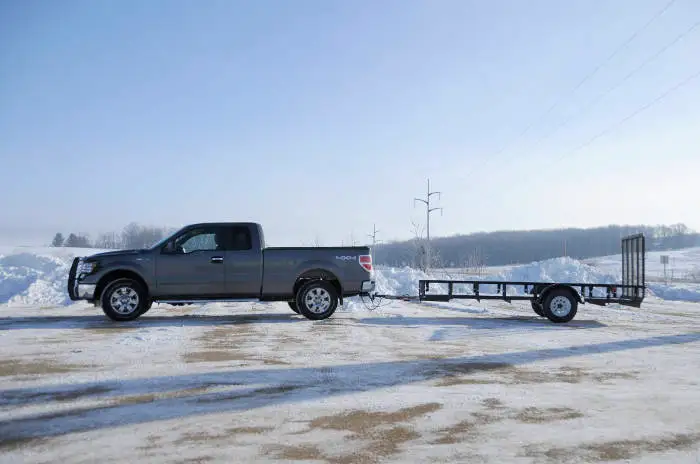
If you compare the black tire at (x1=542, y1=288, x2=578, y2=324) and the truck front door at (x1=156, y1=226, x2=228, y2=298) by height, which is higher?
the truck front door at (x1=156, y1=226, x2=228, y2=298)

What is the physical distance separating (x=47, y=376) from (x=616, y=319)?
12755 millimetres

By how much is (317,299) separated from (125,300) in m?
4.13

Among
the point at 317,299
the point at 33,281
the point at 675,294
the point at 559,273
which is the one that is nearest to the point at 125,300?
the point at 317,299

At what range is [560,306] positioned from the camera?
12164mm

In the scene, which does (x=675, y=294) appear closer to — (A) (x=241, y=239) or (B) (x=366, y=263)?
(B) (x=366, y=263)

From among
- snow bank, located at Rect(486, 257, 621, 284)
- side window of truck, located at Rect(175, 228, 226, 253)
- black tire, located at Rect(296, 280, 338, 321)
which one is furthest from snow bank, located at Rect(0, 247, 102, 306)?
snow bank, located at Rect(486, 257, 621, 284)

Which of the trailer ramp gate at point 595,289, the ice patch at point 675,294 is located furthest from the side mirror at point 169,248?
the ice patch at point 675,294

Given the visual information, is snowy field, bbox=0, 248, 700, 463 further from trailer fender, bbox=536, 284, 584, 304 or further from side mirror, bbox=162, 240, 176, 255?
trailer fender, bbox=536, 284, 584, 304

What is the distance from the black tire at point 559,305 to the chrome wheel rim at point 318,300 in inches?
201

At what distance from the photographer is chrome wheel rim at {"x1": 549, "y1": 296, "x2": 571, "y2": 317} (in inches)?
477

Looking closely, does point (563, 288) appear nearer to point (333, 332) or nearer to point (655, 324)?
point (655, 324)

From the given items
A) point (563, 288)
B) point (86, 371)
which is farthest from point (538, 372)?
point (563, 288)

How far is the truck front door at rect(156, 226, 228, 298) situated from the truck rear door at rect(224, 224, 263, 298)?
15 cm

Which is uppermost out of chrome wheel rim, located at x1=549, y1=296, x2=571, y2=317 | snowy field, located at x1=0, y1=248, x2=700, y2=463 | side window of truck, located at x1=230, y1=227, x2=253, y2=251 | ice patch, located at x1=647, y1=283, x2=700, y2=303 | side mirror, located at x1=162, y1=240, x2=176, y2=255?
side window of truck, located at x1=230, y1=227, x2=253, y2=251
